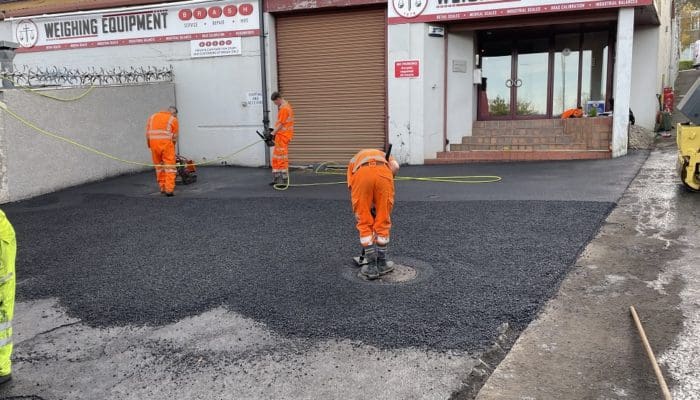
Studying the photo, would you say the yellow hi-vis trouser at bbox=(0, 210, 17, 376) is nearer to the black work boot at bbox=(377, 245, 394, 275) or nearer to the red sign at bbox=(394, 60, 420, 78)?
the black work boot at bbox=(377, 245, 394, 275)

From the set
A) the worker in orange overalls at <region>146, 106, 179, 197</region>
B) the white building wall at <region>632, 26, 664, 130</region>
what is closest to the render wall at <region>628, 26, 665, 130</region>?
the white building wall at <region>632, 26, 664, 130</region>

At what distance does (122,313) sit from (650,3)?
11.3m

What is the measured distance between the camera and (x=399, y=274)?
219 inches

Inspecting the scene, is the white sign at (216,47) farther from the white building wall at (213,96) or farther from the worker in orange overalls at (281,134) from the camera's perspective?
the worker in orange overalls at (281,134)

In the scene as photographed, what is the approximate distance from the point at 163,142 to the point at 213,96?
4.85 meters

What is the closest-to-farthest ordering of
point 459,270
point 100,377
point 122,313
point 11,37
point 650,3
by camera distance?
1. point 100,377
2. point 122,313
3. point 459,270
4. point 650,3
5. point 11,37

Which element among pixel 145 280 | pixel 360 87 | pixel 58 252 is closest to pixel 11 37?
pixel 360 87

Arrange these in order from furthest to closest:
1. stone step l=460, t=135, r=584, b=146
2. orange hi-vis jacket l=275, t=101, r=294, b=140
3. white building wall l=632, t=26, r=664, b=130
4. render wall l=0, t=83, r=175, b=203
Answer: white building wall l=632, t=26, r=664, b=130 → stone step l=460, t=135, r=584, b=146 → orange hi-vis jacket l=275, t=101, r=294, b=140 → render wall l=0, t=83, r=175, b=203

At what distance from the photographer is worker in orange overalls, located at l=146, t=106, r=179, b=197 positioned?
1006 centimetres

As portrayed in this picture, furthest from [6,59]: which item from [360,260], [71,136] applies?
[360,260]

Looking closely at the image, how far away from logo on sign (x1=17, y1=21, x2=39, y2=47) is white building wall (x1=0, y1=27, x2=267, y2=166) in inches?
116

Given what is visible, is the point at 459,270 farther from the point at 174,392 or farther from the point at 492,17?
the point at 492,17

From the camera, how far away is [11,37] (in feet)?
55.3

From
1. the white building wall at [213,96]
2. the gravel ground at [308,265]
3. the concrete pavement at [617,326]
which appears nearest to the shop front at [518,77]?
the white building wall at [213,96]
